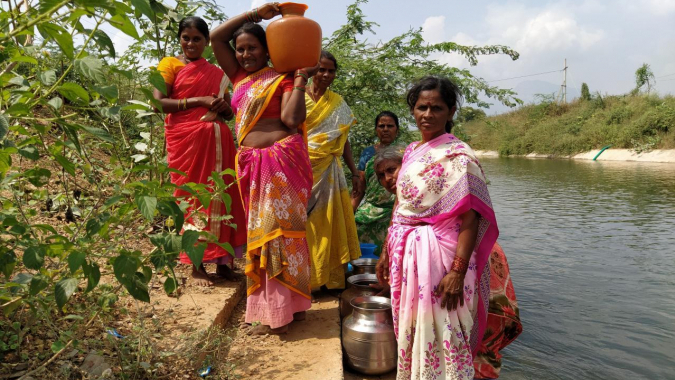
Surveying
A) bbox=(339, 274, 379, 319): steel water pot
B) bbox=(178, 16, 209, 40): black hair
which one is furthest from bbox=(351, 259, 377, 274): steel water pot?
bbox=(178, 16, 209, 40): black hair

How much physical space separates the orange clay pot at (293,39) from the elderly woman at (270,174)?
7cm

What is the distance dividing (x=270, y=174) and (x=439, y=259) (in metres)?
1.14

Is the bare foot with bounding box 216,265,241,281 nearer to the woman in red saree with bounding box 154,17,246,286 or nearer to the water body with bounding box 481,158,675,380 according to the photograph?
the woman in red saree with bounding box 154,17,246,286

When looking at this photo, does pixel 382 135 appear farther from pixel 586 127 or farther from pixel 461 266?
pixel 586 127

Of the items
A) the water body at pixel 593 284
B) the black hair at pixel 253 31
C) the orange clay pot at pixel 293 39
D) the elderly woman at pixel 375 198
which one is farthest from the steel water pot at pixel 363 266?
the black hair at pixel 253 31

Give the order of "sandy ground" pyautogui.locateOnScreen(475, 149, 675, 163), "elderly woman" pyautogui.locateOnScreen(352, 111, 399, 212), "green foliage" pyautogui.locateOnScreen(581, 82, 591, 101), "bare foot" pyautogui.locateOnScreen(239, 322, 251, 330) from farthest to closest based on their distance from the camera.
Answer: "green foliage" pyautogui.locateOnScreen(581, 82, 591, 101) → "sandy ground" pyautogui.locateOnScreen(475, 149, 675, 163) → "elderly woman" pyautogui.locateOnScreen(352, 111, 399, 212) → "bare foot" pyautogui.locateOnScreen(239, 322, 251, 330)

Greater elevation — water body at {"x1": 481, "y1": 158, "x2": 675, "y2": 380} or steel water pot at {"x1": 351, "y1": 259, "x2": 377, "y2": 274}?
steel water pot at {"x1": 351, "y1": 259, "x2": 377, "y2": 274}

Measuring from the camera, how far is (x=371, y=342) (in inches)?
114

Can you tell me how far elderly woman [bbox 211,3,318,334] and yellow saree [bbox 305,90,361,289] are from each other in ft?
2.39

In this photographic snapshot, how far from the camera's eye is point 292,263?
304cm

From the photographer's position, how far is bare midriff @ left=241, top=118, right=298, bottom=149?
3113 mm

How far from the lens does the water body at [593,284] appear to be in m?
4.16

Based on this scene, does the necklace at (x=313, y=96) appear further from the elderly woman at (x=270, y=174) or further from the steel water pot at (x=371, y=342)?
the steel water pot at (x=371, y=342)

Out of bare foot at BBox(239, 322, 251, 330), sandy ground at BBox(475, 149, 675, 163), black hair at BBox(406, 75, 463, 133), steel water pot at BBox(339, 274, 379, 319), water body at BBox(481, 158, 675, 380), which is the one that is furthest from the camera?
sandy ground at BBox(475, 149, 675, 163)
